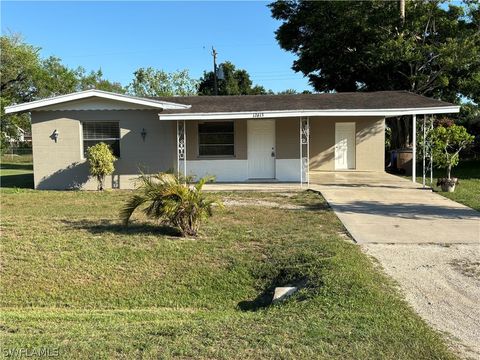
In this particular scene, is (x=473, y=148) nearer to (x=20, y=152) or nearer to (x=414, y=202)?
(x=414, y=202)

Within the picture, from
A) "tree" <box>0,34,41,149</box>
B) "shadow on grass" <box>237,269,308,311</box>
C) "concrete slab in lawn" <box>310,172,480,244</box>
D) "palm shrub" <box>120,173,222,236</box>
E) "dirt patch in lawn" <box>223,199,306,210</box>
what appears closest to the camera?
"shadow on grass" <box>237,269,308,311</box>

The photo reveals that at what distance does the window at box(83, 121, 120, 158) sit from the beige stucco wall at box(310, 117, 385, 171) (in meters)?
8.16

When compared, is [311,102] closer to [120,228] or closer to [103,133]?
[103,133]

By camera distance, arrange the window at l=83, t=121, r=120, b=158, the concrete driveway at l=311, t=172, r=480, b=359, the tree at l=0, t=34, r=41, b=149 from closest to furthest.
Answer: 1. the concrete driveway at l=311, t=172, r=480, b=359
2. the window at l=83, t=121, r=120, b=158
3. the tree at l=0, t=34, r=41, b=149

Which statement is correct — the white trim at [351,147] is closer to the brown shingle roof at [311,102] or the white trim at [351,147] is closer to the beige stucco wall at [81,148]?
the brown shingle roof at [311,102]


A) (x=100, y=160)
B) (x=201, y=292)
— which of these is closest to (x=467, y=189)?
(x=201, y=292)

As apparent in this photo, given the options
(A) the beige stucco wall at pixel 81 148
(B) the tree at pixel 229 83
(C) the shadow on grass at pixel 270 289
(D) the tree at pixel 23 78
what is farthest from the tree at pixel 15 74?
(C) the shadow on grass at pixel 270 289

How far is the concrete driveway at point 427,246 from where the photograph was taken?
4695 millimetres

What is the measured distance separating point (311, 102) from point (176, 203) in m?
9.98

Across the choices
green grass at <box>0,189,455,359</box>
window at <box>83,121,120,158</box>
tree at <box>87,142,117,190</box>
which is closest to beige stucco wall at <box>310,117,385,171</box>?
window at <box>83,121,120,158</box>

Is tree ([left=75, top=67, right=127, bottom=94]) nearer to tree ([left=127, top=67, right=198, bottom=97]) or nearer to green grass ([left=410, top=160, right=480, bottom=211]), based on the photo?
tree ([left=127, top=67, right=198, bottom=97])

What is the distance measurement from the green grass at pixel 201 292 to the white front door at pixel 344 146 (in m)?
9.50

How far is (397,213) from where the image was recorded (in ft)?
33.5

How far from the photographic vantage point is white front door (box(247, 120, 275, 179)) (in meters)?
→ 17.0
